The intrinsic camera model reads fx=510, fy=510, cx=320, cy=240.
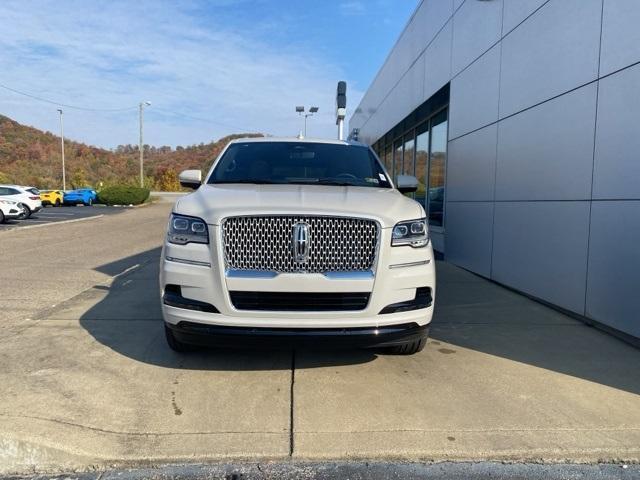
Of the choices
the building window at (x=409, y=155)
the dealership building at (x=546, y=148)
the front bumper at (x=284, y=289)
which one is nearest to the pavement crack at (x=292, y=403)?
the front bumper at (x=284, y=289)

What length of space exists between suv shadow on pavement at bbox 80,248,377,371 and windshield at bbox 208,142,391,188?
1544 millimetres

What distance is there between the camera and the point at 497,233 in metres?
7.87

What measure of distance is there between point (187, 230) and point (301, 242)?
86 cm

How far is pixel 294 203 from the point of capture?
146 inches

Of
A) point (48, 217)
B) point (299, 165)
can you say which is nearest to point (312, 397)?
point (299, 165)

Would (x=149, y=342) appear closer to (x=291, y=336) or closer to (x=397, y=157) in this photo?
(x=291, y=336)

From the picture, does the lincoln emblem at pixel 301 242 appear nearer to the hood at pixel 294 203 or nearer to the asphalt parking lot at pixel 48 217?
the hood at pixel 294 203

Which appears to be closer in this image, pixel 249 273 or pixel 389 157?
pixel 249 273

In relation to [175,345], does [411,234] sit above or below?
above

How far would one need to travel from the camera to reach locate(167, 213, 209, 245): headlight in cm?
365

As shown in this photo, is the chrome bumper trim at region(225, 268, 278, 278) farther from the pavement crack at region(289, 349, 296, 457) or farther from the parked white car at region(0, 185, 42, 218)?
the parked white car at region(0, 185, 42, 218)

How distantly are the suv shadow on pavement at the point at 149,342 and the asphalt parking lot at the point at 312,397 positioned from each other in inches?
0.9

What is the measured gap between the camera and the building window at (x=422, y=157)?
13.6 metres

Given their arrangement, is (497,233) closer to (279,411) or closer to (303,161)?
(303,161)
